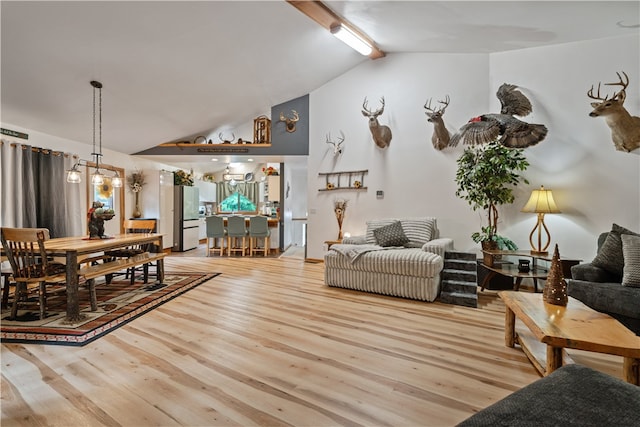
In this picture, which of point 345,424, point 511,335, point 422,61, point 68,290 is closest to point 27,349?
point 68,290

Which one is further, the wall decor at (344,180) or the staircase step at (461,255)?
the wall decor at (344,180)

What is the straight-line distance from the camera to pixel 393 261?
3.76 meters

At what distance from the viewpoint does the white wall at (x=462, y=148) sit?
3830 millimetres

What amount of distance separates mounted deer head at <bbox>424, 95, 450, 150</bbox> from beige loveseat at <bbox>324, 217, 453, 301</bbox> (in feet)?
3.97

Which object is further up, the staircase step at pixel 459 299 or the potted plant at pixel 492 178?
the potted plant at pixel 492 178

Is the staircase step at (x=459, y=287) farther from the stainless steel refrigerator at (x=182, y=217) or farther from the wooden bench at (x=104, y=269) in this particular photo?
the stainless steel refrigerator at (x=182, y=217)

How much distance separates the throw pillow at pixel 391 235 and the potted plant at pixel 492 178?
999mm

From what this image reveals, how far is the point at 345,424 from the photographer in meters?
1.51

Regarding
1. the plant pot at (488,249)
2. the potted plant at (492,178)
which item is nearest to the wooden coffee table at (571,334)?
the plant pot at (488,249)

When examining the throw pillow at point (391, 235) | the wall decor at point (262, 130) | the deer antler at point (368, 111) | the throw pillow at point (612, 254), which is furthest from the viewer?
the wall decor at point (262, 130)

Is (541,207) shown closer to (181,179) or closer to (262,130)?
(262,130)

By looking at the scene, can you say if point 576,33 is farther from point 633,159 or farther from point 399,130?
point 399,130

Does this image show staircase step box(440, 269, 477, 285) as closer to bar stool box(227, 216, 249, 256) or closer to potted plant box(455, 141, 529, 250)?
potted plant box(455, 141, 529, 250)

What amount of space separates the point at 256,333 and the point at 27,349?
5.33 ft
